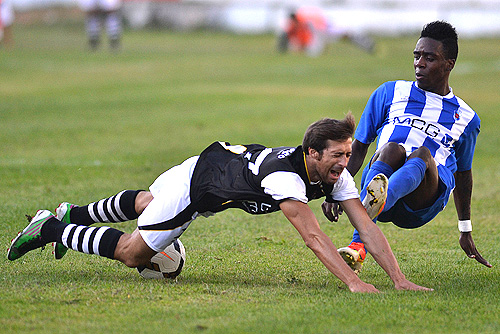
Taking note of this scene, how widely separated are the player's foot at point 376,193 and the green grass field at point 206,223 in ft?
1.84

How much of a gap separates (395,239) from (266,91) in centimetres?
1314

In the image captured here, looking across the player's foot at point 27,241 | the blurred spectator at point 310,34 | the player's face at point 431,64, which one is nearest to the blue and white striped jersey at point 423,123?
the player's face at point 431,64

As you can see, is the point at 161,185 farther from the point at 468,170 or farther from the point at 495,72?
the point at 495,72

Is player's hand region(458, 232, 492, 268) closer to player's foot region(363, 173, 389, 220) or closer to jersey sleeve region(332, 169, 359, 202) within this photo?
player's foot region(363, 173, 389, 220)

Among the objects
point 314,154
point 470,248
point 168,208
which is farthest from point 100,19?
point 314,154

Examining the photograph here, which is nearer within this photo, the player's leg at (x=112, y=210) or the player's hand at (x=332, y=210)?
the player's hand at (x=332, y=210)

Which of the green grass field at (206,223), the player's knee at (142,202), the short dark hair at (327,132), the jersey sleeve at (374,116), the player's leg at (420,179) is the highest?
the short dark hair at (327,132)

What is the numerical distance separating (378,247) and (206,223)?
271 cm

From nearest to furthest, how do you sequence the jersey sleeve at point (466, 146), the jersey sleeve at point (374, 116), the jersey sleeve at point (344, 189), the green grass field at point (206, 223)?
the green grass field at point (206, 223), the jersey sleeve at point (344, 189), the jersey sleeve at point (466, 146), the jersey sleeve at point (374, 116)

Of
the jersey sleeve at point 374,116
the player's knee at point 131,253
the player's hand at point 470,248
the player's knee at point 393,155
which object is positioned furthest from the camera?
the jersey sleeve at point 374,116

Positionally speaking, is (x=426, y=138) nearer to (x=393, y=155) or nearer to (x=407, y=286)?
(x=393, y=155)

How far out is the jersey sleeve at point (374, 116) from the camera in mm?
5980

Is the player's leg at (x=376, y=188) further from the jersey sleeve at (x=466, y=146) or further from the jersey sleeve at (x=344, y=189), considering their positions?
the jersey sleeve at (x=466, y=146)

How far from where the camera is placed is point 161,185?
5297mm
